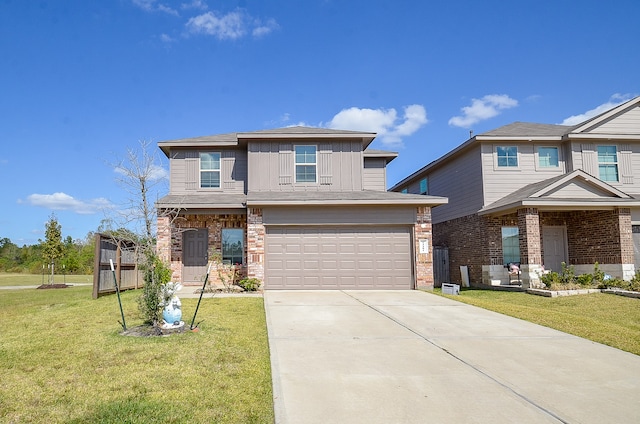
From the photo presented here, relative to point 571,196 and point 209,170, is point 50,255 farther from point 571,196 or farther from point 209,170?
point 571,196

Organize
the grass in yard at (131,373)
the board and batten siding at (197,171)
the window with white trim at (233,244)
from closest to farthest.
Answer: the grass in yard at (131,373), the window with white trim at (233,244), the board and batten siding at (197,171)

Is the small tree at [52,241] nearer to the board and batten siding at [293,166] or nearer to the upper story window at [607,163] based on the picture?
the board and batten siding at [293,166]

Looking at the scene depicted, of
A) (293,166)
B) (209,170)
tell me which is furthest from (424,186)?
(209,170)

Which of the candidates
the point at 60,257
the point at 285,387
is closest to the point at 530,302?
the point at 285,387

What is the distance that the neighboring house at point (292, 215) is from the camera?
1427 cm

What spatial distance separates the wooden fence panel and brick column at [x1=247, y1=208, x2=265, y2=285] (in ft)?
11.6

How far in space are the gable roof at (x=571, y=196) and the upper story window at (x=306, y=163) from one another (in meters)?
6.91

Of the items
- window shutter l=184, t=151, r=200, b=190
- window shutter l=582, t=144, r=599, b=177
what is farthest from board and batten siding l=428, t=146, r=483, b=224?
window shutter l=184, t=151, r=200, b=190

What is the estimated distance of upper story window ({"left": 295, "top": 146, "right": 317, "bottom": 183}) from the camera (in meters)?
16.0

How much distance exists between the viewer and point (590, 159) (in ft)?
56.4

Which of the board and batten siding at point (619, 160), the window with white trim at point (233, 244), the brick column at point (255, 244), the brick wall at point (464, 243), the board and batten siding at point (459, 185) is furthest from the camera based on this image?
the board and batten siding at point (459, 185)

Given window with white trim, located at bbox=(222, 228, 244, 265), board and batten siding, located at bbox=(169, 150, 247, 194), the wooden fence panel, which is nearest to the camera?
the wooden fence panel

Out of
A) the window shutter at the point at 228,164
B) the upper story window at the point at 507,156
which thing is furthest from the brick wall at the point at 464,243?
the window shutter at the point at 228,164

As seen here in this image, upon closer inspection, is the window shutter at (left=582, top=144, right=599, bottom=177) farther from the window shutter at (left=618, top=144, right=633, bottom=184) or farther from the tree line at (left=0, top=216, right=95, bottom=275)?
the tree line at (left=0, top=216, right=95, bottom=275)
